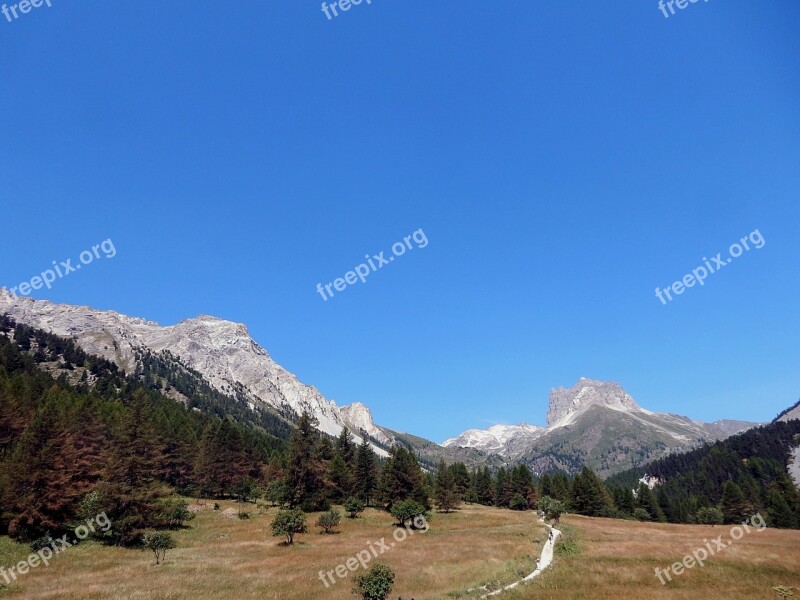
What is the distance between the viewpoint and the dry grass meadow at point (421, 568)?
2917 cm

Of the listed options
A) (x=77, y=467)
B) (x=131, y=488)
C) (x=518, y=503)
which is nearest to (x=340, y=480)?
(x=131, y=488)

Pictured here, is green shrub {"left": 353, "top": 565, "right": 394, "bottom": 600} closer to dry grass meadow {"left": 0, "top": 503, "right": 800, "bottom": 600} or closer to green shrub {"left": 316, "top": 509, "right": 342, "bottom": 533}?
dry grass meadow {"left": 0, "top": 503, "right": 800, "bottom": 600}

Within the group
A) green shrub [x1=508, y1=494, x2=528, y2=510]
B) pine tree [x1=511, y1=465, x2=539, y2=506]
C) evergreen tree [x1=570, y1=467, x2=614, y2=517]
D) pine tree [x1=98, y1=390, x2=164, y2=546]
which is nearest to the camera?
pine tree [x1=98, y1=390, x2=164, y2=546]

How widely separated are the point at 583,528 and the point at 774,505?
79.1 metres

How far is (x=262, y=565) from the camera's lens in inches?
1485

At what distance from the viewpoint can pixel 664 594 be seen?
1129 inches

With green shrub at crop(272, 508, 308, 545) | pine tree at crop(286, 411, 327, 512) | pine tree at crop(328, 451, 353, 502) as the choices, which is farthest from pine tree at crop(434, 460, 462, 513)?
green shrub at crop(272, 508, 308, 545)

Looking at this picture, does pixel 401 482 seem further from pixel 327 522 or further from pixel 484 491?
pixel 484 491

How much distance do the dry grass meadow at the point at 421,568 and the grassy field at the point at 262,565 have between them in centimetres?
9

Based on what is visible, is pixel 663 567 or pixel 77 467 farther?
pixel 77 467

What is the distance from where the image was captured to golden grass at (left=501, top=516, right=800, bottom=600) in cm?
2903

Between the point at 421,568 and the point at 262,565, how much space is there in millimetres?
13974

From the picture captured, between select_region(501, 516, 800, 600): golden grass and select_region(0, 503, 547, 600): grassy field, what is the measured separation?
4574 millimetres

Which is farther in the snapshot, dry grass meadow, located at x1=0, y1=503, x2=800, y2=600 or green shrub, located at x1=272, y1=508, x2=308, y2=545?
green shrub, located at x1=272, y1=508, x2=308, y2=545
